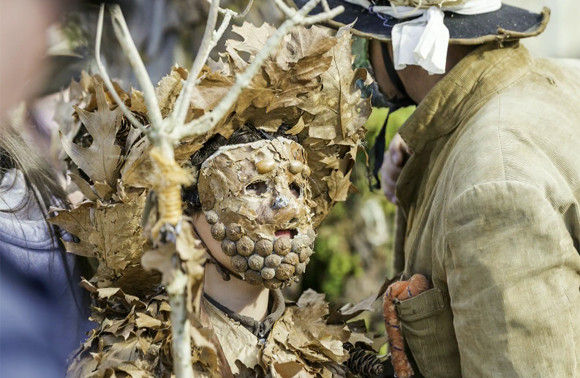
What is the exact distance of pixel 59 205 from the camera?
238cm

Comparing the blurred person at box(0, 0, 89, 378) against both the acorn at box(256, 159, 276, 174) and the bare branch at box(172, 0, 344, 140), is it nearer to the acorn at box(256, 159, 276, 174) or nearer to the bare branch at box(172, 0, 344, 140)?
the acorn at box(256, 159, 276, 174)

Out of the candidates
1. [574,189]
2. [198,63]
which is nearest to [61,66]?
[198,63]

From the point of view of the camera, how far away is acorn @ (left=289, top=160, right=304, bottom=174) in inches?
79.9

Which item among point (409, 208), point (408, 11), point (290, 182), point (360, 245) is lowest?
point (360, 245)

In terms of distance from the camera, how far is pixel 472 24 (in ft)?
7.87

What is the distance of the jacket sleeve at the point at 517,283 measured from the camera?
1.87 m

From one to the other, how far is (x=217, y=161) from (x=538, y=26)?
1.25m

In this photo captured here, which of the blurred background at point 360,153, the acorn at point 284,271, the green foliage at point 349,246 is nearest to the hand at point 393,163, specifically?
the blurred background at point 360,153

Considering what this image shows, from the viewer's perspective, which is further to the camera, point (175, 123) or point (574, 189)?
point (574, 189)

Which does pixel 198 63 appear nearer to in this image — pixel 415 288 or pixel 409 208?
pixel 415 288

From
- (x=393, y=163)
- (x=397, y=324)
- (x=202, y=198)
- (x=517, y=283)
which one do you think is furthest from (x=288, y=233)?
(x=393, y=163)

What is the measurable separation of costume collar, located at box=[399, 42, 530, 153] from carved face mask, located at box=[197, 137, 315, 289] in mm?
623

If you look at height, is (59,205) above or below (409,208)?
above

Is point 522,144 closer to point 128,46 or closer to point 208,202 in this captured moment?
point 208,202
